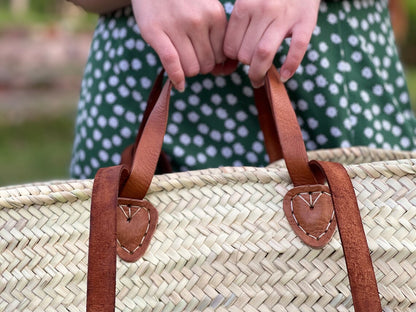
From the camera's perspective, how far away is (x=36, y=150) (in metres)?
4.57

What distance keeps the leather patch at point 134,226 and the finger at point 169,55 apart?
0.20 meters

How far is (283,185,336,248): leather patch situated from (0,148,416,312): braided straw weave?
1cm

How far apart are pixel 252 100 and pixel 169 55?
24cm

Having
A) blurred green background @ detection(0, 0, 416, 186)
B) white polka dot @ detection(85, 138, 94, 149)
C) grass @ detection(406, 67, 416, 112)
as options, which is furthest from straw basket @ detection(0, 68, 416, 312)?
grass @ detection(406, 67, 416, 112)

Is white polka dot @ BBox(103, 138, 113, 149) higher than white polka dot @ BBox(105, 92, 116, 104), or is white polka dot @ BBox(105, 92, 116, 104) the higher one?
white polka dot @ BBox(105, 92, 116, 104)

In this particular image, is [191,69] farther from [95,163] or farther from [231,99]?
[95,163]

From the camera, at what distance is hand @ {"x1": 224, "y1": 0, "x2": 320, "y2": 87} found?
35.0 inches

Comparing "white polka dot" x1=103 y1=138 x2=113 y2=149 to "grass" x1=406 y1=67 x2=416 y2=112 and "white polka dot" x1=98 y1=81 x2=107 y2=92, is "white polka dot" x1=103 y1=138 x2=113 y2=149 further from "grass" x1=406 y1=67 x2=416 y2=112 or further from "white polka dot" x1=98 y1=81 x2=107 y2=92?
"grass" x1=406 y1=67 x2=416 y2=112

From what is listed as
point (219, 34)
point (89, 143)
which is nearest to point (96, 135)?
point (89, 143)

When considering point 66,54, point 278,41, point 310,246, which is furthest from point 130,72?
point 66,54

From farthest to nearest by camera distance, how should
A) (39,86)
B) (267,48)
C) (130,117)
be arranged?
1. (39,86)
2. (130,117)
3. (267,48)

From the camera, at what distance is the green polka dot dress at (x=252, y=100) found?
41.7 inches

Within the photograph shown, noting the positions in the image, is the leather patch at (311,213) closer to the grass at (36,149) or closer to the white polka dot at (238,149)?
the white polka dot at (238,149)

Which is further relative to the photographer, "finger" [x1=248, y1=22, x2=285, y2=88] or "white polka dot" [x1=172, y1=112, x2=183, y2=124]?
"white polka dot" [x1=172, y1=112, x2=183, y2=124]
